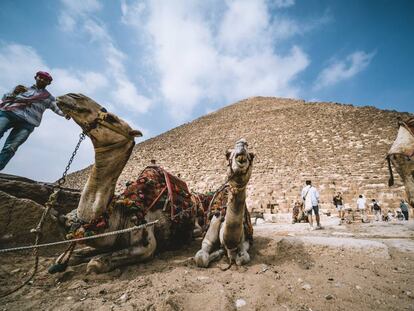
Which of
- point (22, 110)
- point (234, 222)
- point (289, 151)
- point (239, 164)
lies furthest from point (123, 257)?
point (289, 151)

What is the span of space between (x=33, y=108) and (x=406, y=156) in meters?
3.72

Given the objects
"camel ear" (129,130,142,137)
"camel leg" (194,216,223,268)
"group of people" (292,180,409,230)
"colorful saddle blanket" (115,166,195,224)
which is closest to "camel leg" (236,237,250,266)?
"camel leg" (194,216,223,268)

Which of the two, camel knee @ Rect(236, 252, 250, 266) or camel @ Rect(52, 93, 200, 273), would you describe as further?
camel knee @ Rect(236, 252, 250, 266)

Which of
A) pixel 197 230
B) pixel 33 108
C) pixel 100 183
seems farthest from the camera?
pixel 197 230

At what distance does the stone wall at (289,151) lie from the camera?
16.6m

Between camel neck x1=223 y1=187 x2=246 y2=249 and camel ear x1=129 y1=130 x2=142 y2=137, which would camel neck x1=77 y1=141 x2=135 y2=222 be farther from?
camel neck x1=223 y1=187 x2=246 y2=249

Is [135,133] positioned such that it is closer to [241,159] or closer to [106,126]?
[106,126]

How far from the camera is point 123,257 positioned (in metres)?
2.15

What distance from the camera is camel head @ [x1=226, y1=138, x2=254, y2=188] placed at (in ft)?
6.28

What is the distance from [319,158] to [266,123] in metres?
13.3

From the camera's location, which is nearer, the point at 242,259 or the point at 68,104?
the point at 68,104

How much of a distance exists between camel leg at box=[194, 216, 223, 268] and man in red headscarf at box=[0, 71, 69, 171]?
203cm

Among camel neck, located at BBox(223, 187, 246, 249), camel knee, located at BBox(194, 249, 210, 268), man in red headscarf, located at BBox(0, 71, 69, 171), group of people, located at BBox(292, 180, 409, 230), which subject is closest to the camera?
camel neck, located at BBox(223, 187, 246, 249)

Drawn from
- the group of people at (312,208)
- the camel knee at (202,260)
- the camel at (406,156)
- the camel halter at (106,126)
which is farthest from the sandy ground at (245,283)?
the group of people at (312,208)
